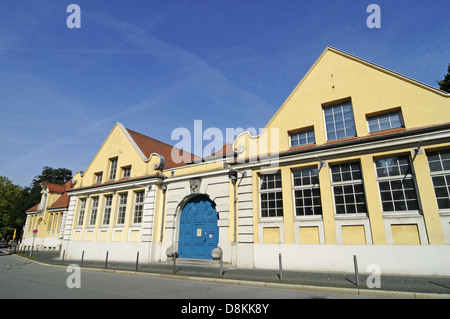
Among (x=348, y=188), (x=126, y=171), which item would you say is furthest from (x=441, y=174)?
(x=126, y=171)

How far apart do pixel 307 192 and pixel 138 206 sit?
39.1 ft

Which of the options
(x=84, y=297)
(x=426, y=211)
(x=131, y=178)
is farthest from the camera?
(x=131, y=178)

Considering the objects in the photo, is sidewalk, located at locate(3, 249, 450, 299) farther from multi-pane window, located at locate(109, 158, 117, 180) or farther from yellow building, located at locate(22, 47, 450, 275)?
multi-pane window, located at locate(109, 158, 117, 180)

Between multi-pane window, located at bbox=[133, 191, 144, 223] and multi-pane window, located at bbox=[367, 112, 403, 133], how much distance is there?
14773 millimetres

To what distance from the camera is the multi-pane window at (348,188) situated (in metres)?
11.0

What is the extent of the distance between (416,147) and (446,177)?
58.3 inches

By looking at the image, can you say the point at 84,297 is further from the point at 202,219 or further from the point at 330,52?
the point at 330,52

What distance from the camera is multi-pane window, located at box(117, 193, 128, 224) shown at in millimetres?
18672

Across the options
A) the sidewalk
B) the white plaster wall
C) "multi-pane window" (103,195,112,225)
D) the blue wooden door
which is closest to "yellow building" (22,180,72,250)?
"multi-pane window" (103,195,112,225)

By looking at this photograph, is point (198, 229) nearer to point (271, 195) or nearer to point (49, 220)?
point (271, 195)

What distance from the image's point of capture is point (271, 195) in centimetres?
1305

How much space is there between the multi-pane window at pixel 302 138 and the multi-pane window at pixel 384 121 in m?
2.62

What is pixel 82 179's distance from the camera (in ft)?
76.2
